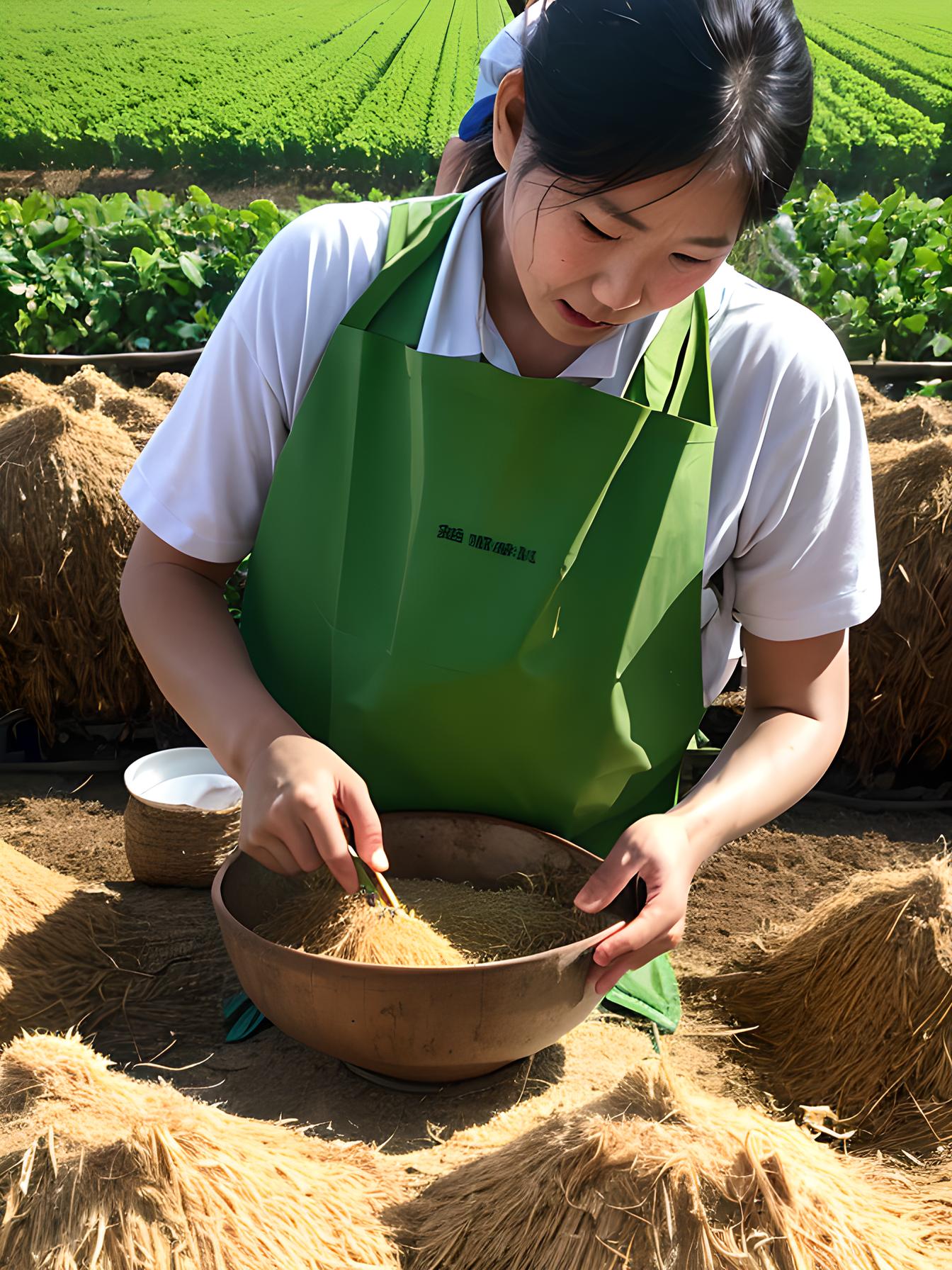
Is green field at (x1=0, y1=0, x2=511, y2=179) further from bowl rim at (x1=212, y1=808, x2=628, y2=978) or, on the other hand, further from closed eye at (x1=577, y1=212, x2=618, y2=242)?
bowl rim at (x1=212, y1=808, x2=628, y2=978)

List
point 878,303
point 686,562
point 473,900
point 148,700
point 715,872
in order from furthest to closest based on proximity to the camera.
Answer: point 878,303 → point 148,700 → point 715,872 → point 686,562 → point 473,900

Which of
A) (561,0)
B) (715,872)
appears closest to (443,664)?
(561,0)

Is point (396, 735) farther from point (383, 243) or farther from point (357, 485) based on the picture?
point (383, 243)

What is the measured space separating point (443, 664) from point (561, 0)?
725mm

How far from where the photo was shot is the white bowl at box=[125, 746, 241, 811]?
2.59 m

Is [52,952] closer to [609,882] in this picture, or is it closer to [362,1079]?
[362,1079]

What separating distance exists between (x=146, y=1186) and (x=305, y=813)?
0.45 metres

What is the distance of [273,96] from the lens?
13164mm

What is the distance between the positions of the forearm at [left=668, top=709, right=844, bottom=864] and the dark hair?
67cm

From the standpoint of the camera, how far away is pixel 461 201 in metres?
1.53

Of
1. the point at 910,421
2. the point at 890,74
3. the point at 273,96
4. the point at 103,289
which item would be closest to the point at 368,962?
the point at 910,421

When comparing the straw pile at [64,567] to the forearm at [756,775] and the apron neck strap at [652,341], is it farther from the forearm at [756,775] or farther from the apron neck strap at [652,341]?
the forearm at [756,775]

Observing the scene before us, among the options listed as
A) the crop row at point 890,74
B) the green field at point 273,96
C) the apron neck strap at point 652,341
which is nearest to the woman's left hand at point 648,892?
the apron neck strap at point 652,341

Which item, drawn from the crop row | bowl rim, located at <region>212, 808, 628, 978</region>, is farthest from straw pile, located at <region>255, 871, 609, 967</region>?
the crop row
